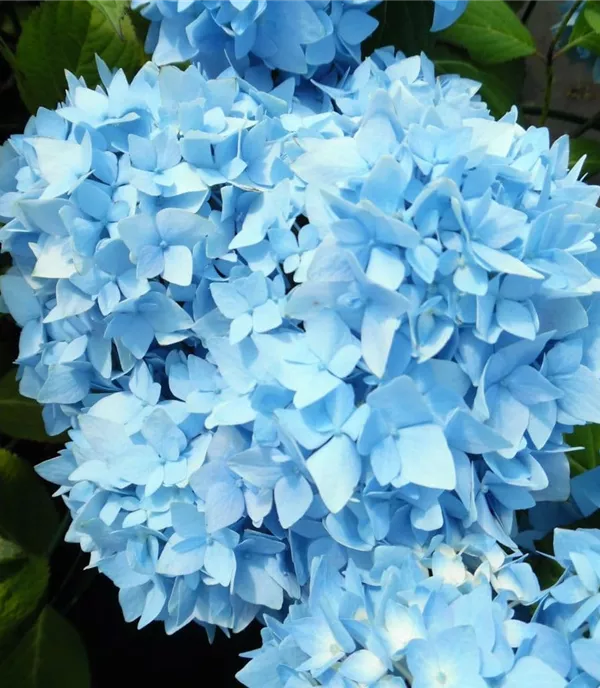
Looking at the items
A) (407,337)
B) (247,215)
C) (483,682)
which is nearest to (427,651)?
(483,682)

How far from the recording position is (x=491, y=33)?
0.73m

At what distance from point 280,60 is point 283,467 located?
27 centimetres

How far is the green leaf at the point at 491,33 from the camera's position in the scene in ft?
2.37

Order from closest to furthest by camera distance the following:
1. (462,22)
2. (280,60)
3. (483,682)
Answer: (483,682) → (280,60) → (462,22)

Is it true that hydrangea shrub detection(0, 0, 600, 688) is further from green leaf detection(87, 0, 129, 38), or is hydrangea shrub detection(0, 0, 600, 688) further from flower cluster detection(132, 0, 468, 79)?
green leaf detection(87, 0, 129, 38)

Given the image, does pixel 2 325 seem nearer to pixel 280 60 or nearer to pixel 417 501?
pixel 280 60

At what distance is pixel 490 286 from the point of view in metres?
0.40

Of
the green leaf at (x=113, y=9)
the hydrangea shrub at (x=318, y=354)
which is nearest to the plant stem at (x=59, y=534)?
the hydrangea shrub at (x=318, y=354)

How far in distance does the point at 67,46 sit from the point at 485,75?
380 mm

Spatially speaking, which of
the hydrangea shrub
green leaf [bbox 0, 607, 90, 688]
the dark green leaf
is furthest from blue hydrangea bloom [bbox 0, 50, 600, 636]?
green leaf [bbox 0, 607, 90, 688]

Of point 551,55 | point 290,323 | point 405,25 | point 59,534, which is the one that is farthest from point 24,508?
point 551,55

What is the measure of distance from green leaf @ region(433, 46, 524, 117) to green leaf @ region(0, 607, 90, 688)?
0.58 metres

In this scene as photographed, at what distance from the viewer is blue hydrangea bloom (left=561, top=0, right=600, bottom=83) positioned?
757 millimetres

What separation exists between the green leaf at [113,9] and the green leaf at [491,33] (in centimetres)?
31
